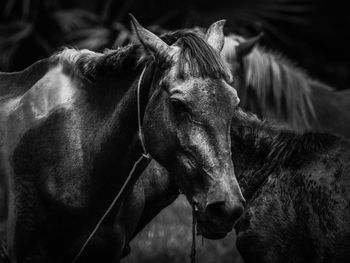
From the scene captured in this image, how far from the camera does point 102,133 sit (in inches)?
155

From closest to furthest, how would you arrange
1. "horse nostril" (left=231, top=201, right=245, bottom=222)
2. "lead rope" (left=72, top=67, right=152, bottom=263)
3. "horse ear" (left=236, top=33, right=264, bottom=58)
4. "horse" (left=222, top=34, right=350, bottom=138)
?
"horse nostril" (left=231, top=201, right=245, bottom=222)
"lead rope" (left=72, top=67, right=152, bottom=263)
"horse ear" (left=236, top=33, right=264, bottom=58)
"horse" (left=222, top=34, right=350, bottom=138)

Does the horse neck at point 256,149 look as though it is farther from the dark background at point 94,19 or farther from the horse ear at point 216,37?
the dark background at point 94,19

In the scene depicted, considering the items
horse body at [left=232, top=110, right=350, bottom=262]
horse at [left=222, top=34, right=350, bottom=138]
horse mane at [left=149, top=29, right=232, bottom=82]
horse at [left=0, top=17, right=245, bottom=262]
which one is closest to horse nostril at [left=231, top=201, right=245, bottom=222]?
horse at [left=0, top=17, right=245, bottom=262]

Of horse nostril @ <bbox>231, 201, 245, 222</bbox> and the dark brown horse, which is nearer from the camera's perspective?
horse nostril @ <bbox>231, 201, 245, 222</bbox>

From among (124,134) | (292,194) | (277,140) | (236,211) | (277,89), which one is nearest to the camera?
(236,211)

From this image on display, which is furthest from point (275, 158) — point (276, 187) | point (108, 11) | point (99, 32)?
point (108, 11)

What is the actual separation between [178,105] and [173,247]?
127 inches

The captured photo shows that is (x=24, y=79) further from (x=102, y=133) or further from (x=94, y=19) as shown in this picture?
(x=94, y=19)

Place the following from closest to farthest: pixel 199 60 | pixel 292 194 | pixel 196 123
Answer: pixel 196 123 → pixel 199 60 → pixel 292 194

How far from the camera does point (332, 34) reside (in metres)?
12.6

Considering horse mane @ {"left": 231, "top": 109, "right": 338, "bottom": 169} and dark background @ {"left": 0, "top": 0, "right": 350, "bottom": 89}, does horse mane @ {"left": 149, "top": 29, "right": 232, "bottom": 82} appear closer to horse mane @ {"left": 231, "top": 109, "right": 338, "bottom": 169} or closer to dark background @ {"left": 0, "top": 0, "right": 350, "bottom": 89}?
horse mane @ {"left": 231, "top": 109, "right": 338, "bottom": 169}

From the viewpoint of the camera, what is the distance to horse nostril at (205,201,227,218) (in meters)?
3.26

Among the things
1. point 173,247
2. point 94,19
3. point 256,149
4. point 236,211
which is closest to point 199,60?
point 236,211

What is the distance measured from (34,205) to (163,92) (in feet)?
3.38
